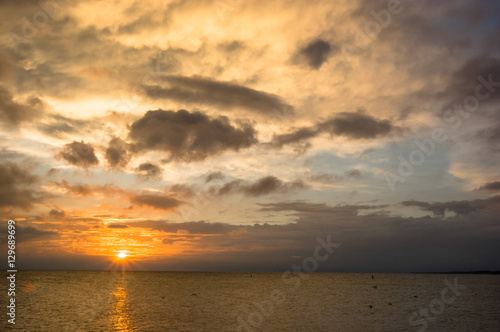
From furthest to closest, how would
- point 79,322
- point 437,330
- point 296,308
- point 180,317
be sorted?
point 296,308 < point 180,317 < point 79,322 < point 437,330

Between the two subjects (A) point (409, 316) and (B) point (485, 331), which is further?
(A) point (409, 316)

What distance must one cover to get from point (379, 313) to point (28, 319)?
6187 cm

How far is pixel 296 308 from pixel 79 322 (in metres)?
40.7

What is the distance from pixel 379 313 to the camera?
72812mm

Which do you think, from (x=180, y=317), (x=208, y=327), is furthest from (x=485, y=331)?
(x=180, y=317)

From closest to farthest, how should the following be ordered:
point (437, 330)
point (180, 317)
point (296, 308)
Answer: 1. point (437, 330)
2. point (180, 317)
3. point (296, 308)

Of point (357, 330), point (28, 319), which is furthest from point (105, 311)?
point (357, 330)

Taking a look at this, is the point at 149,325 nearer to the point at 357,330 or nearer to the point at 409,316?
the point at 357,330

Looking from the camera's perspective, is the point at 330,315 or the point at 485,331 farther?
the point at 330,315

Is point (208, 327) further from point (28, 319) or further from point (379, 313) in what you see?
point (379, 313)

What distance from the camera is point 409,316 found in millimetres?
68750

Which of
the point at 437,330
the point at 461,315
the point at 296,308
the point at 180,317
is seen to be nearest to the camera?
the point at 437,330

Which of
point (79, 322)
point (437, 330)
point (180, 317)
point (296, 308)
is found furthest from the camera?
point (296, 308)

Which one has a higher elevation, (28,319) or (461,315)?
(28,319)
